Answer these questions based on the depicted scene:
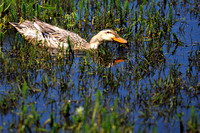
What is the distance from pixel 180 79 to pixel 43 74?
2472 mm

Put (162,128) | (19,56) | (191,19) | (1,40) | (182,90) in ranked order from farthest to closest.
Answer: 1. (191,19)
2. (1,40)
3. (19,56)
4. (182,90)
5. (162,128)

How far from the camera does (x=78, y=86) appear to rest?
6.42m

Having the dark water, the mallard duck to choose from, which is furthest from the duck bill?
the dark water

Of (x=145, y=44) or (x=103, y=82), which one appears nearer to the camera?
(x=103, y=82)

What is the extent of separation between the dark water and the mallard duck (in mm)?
478

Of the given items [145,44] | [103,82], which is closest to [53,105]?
[103,82]

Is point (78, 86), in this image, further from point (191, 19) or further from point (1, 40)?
point (191, 19)

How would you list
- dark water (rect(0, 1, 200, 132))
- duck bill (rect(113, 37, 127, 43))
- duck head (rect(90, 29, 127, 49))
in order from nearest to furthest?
dark water (rect(0, 1, 200, 132)) → duck bill (rect(113, 37, 127, 43)) → duck head (rect(90, 29, 127, 49))

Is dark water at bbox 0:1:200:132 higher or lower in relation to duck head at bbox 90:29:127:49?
lower

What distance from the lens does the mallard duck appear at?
29.3 ft

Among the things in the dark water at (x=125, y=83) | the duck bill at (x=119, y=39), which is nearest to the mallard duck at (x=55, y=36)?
the duck bill at (x=119, y=39)

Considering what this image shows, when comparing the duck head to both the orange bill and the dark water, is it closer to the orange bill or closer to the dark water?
the orange bill

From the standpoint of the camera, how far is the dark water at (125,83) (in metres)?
5.53

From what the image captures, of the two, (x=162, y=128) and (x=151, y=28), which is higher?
(x=151, y=28)
